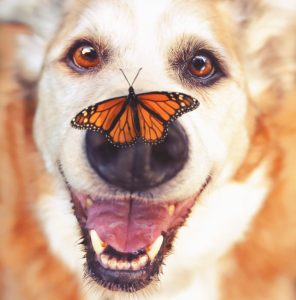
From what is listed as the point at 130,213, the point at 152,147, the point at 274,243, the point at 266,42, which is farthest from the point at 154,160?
the point at 274,243

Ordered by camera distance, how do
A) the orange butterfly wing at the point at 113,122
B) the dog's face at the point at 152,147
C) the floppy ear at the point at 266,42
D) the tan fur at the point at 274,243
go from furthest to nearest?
the tan fur at the point at 274,243
the floppy ear at the point at 266,42
the dog's face at the point at 152,147
the orange butterfly wing at the point at 113,122

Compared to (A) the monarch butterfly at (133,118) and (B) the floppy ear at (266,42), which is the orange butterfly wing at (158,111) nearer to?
(A) the monarch butterfly at (133,118)

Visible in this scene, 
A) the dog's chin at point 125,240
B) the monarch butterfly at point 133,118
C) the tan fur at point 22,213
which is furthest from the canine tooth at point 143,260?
the tan fur at point 22,213

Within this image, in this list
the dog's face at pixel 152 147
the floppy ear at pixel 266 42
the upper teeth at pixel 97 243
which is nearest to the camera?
the dog's face at pixel 152 147

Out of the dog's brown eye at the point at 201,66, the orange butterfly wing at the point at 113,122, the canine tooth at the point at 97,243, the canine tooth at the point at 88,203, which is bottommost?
the canine tooth at the point at 97,243

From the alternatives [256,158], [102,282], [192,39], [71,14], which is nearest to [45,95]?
[71,14]

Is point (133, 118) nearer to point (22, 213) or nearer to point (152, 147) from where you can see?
point (152, 147)
